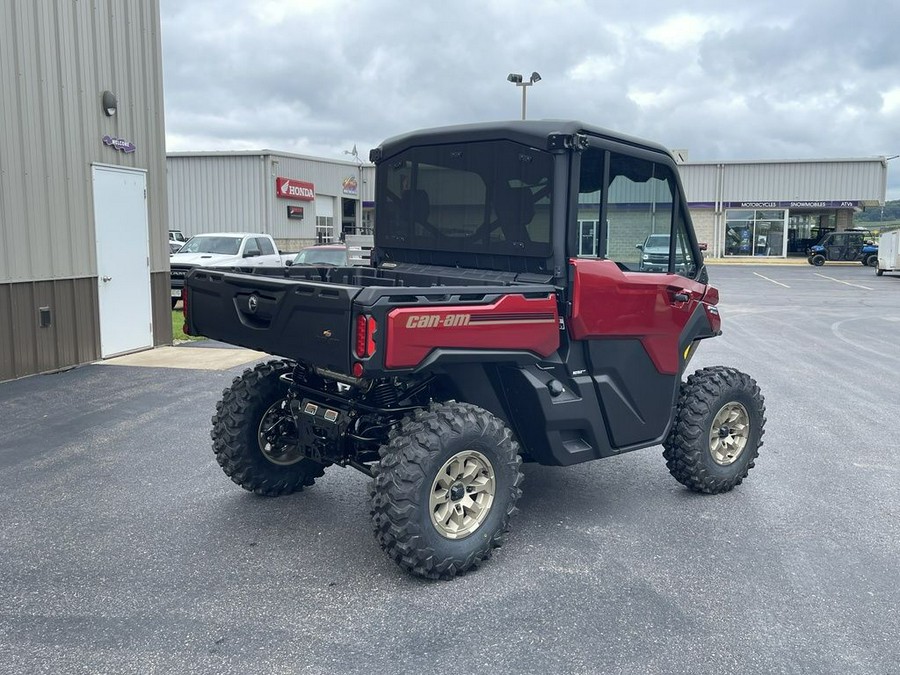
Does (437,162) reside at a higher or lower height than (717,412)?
higher

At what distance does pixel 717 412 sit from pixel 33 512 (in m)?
4.59

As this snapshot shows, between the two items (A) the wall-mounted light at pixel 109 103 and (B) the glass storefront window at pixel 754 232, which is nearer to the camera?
(A) the wall-mounted light at pixel 109 103

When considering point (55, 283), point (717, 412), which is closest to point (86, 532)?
point (717, 412)

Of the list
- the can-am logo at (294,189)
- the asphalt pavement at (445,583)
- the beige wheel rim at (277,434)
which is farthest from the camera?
the can-am logo at (294,189)

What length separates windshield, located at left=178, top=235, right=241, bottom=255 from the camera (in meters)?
19.4

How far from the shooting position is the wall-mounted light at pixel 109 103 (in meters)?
11.0

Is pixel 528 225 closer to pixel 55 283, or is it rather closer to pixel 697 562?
pixel 697 562

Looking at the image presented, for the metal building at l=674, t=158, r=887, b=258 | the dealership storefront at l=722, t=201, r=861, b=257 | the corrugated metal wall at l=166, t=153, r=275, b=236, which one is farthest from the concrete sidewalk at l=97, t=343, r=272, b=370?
the dealership storefront at l=722, t=201, r=861, b=257

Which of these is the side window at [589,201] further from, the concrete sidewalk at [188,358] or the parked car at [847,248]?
the parked car at [847,248]

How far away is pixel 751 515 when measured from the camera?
531cm

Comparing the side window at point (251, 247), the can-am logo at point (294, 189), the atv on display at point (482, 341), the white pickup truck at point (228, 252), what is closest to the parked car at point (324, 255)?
the white pickup truck at point (228, 252)

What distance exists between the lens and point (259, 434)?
5379 mm

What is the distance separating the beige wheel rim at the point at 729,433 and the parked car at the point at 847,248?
136 ft

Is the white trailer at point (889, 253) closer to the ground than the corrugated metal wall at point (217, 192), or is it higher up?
closer to the ground
